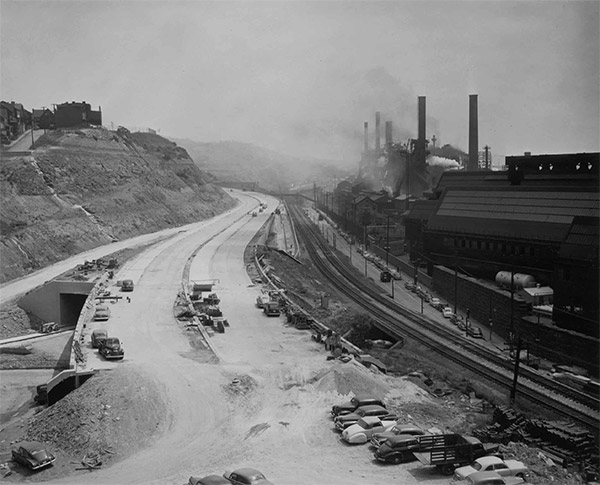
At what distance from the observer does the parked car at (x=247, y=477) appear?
15.7 metres

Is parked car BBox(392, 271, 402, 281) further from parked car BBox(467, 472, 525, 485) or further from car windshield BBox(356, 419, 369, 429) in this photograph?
parked car BBox(467, 472, 525, 485)

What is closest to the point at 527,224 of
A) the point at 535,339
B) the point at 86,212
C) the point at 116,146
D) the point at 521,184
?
the point at 521,184

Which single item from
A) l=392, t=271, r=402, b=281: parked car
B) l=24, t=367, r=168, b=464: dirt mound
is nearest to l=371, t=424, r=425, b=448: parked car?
l=24, t=367, r=168, b=464: dirt mound

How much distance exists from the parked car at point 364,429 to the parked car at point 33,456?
8088 mm

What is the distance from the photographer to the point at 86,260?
56094 millimetres

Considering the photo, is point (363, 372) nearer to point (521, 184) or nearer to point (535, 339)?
point (535, 339)

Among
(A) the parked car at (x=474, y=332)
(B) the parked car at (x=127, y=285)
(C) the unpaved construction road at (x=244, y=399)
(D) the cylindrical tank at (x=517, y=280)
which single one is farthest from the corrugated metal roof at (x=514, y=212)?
(B) the parked car at (x=127, y=285)

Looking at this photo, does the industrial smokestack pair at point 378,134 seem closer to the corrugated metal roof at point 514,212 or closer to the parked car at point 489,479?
the corrugated metal roof at point 514,212

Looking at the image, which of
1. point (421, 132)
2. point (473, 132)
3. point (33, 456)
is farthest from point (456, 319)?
point (421, 132)

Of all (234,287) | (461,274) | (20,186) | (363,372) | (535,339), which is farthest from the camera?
(20,186)

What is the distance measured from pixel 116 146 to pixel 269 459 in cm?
7888

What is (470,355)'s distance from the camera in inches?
1249

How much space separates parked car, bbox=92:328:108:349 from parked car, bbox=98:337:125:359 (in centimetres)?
79

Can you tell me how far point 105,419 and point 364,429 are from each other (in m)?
7.69
